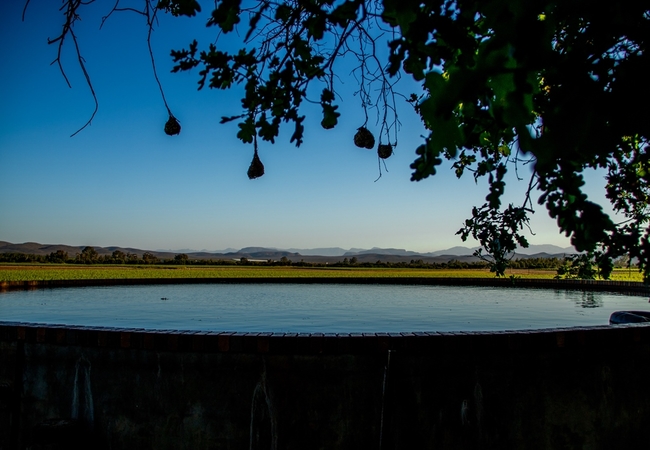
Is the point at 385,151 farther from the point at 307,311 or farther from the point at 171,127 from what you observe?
the point at 307,311

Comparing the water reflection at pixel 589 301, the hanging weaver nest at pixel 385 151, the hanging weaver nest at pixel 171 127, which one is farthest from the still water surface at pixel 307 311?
the hanging weaver nest at pixel 171 127

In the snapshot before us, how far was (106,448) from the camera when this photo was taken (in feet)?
13.6

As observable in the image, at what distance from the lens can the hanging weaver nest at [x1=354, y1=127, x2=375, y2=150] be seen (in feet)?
10.7

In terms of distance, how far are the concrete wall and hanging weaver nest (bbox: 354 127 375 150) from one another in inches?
63.6

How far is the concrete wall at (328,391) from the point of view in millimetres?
3910

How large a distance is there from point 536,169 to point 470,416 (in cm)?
324

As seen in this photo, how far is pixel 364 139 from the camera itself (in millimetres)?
3264

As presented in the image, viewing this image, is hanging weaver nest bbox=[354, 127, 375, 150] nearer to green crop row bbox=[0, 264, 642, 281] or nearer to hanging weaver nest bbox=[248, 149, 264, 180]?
hanging weaver nest bbox=[248, 149, 264, 180]

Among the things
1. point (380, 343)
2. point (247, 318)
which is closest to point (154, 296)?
point (247, 318)

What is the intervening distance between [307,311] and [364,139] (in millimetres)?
6049

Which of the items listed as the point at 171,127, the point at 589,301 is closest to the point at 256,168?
the point at 171,127

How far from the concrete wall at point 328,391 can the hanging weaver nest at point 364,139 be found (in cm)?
162

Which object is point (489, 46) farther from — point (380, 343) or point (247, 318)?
point (247, 318)

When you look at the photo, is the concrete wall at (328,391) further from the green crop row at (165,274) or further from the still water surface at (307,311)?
the green crop row at (165,274)
